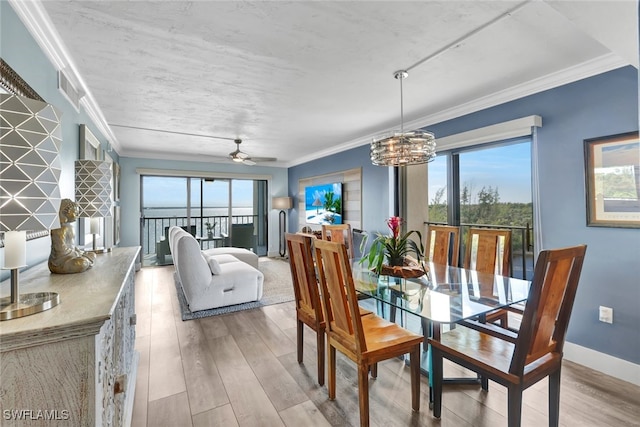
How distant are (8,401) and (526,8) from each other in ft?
9.37

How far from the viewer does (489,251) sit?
106 inches

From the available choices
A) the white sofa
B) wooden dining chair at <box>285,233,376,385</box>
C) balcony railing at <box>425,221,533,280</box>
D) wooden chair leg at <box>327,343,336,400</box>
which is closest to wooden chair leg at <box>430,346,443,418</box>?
wooden dining chair at <box>285,233,376,385</box>

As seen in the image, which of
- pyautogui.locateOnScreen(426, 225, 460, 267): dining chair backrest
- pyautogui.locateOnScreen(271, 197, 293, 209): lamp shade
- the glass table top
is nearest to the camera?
the glass table top

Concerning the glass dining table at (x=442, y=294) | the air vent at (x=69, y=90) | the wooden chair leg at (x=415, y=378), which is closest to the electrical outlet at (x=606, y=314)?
the glass dining table at (x=442, y=294)

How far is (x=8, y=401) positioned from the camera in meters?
0.80

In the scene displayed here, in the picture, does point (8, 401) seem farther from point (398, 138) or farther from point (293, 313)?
point (293, 313)

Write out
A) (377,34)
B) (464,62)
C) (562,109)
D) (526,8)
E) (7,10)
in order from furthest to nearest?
(562,109) → (464,62) → (377,34) → (526,8) → (7,10)

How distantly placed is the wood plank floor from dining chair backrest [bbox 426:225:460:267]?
1085 millimetres

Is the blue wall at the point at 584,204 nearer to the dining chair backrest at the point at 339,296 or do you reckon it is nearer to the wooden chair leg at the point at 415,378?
the wooden chair leg at the point at 415,378

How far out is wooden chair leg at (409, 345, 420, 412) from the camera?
182 cm

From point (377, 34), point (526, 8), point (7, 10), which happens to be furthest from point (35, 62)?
point (526, 8)

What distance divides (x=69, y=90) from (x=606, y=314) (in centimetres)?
470

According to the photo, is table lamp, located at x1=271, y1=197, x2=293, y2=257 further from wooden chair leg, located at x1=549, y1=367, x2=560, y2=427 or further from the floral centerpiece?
wooden chair leg, located at x1=549, y1=367, x2=560, y2=427

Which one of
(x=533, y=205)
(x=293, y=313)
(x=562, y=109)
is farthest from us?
(x=293, y=313)
